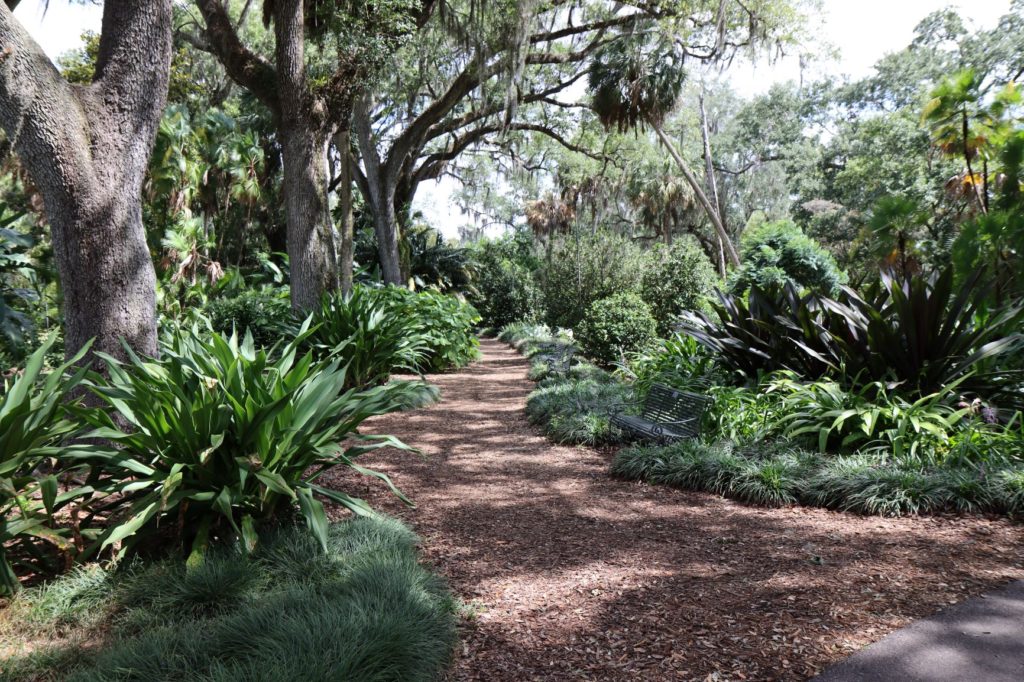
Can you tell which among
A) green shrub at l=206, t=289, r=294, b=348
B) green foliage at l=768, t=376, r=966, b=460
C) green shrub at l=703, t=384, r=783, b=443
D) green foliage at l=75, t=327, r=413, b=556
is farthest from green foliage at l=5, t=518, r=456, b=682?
green shrub at l=206, t=289, r=294, b=348

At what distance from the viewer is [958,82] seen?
31.0 ft

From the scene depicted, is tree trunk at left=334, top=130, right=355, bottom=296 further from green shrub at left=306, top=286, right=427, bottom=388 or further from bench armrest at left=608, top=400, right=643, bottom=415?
bench armrest at left=608, top=400, right=643, bottom=415

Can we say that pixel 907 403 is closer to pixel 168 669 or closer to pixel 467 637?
pixel 467 637

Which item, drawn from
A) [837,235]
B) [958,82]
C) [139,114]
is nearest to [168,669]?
[139,114]

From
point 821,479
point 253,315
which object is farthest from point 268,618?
point 253,315

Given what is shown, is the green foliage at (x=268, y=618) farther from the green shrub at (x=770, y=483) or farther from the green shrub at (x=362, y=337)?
the green shrub at (x=362, y=337)

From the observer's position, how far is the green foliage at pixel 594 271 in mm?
17906

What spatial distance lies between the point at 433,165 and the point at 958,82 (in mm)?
15566

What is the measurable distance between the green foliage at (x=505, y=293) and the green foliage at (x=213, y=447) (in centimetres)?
1863

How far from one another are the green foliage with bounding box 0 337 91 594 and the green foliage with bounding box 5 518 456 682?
29 centimetres

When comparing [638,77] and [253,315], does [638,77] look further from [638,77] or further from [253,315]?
[253,315]

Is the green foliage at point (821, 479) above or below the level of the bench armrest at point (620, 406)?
below

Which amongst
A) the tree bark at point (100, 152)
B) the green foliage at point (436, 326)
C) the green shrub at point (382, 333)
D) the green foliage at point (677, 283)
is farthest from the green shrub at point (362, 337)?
the green foliage at point (677, 283)

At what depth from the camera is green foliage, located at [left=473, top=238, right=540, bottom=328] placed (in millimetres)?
22656
